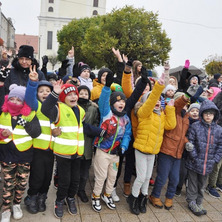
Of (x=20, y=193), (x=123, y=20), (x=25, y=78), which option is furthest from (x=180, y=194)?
(x=123, y=20)

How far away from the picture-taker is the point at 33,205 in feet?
10.5

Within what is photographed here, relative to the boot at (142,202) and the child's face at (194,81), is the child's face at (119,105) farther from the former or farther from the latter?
the child's face at (194,81)

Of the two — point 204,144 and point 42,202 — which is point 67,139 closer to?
point 42,202

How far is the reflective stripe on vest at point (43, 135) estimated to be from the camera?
305 cm

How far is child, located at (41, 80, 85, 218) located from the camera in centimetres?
302

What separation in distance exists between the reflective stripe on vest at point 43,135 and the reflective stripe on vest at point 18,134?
94 millimetres

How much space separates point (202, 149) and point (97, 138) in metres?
1.62

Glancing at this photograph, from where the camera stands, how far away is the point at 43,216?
3145mm

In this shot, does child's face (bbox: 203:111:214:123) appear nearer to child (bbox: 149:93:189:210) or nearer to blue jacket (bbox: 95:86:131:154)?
child (bbox: 149:93:189:210)

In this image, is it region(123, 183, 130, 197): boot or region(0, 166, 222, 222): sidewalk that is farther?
region(123, 183, 130, 197): boot

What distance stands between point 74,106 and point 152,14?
21.1m

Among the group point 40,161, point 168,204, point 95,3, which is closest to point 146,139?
point 168,204

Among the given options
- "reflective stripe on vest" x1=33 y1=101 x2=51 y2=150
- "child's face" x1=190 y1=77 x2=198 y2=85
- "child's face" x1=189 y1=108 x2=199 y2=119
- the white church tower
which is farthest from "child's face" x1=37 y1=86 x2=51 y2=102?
the white church tower

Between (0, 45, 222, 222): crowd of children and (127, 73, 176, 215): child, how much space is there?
0.01 m
